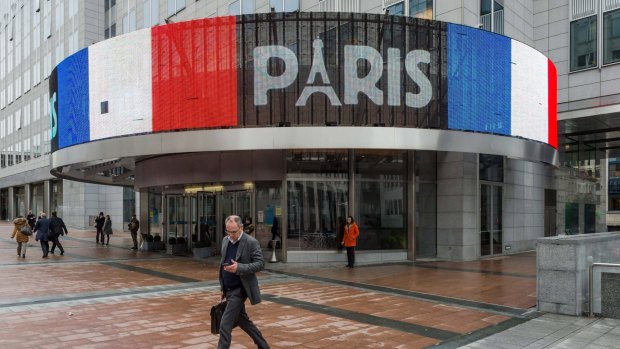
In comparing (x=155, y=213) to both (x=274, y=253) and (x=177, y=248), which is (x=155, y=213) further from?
(x=274, y=253)

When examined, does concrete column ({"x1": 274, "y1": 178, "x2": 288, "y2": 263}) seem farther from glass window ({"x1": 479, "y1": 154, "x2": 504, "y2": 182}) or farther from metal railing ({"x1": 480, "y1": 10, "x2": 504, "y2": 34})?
metal railing ({"x1": 480, "y1": 10, "x2": 504, "y2": 34})

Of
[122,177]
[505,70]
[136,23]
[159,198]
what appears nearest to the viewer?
[505,70]

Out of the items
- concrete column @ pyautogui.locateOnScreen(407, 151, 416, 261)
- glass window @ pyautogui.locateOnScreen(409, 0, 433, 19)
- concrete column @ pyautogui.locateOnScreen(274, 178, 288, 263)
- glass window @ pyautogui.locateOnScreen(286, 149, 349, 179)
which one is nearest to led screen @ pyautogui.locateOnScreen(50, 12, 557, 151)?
glass window @ pyautogui.locateOnScreen(286, 149, 349, 179)

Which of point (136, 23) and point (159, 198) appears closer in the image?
point (159, 198)

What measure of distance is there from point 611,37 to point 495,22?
16.5 ft

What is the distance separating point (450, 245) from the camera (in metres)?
17.2

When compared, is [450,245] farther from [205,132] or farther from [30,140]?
[30,140]

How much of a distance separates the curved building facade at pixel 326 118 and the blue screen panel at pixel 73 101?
0.07 metres

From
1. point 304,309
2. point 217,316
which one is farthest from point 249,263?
point 304,309

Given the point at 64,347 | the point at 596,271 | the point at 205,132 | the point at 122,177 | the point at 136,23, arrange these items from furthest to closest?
the point at 136,23
the point at 122,177
the point at 205,132
the point at 596,271
the point at 64,347

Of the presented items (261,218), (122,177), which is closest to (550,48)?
(261,218)

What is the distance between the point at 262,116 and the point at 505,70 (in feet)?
25.8

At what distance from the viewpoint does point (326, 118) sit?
48.3ft

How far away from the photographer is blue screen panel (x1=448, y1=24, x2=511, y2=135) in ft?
50.0
